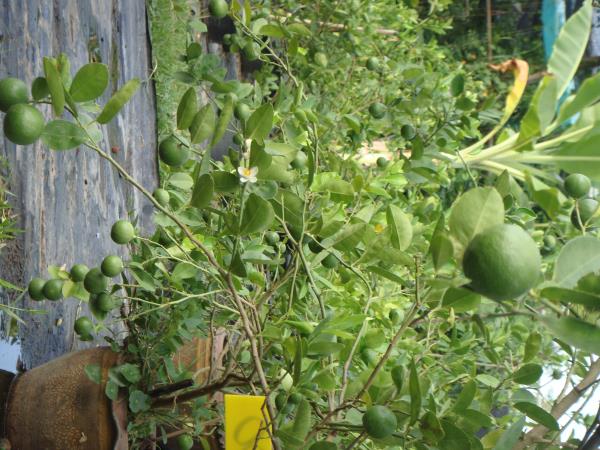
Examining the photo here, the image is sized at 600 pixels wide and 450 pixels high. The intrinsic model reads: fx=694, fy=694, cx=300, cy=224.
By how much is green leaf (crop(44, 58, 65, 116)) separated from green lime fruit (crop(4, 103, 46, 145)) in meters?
0.04

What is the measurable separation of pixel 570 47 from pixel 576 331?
19cm

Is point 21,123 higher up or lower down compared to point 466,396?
higher up

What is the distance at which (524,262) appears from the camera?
17.0 inches

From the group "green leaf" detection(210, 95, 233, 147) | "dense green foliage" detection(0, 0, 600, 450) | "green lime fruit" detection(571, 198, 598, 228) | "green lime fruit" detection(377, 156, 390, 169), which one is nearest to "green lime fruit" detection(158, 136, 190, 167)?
"dense green foliage" detection(0, 0, 600, 450)

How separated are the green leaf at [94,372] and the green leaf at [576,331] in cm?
63

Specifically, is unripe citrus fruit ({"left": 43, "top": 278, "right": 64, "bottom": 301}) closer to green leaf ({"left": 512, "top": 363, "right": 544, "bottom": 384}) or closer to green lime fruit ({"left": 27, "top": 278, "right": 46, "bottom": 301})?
green lime fruit ({"left": 27, "top": 278, "right": 46, "bottom": 301})

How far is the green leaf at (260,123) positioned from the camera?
2.12ft

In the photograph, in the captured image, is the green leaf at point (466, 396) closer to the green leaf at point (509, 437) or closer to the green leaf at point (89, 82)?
the green leaf at point (509, 437)

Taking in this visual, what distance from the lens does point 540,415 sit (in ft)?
2.30

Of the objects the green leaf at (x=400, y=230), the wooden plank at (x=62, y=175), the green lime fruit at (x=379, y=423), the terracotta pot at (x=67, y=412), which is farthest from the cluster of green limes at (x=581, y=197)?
the wooden plank at (x=62, y=175)

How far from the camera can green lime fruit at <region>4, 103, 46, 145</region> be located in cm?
57

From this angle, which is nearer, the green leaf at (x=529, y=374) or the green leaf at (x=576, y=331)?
the green leaf at (x=576, y=331)

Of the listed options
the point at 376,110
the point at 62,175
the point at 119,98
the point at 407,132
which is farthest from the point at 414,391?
the point at 62,175

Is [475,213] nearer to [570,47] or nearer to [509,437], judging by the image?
[570,47]
